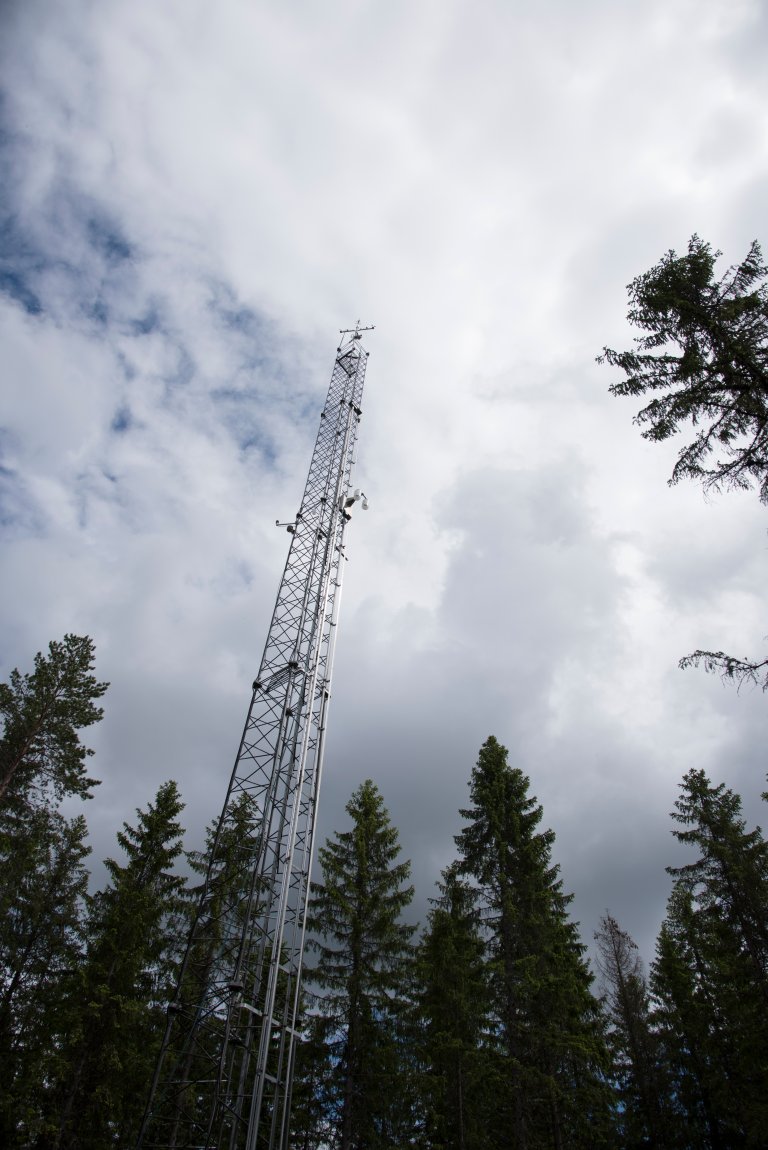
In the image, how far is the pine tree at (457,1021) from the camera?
17.2 metres

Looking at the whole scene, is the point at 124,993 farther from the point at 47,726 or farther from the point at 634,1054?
the point at 634,1054

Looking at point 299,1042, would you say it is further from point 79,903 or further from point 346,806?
point 79,903

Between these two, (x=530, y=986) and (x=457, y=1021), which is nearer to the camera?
(x=530, y=986)

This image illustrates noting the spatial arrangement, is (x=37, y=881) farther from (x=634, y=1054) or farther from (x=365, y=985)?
(x=634, y=1054)

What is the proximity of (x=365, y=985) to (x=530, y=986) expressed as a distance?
4492 millimetres

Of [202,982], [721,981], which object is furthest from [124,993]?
[721,981]

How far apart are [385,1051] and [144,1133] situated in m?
7.04

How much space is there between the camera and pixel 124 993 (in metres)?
18.1

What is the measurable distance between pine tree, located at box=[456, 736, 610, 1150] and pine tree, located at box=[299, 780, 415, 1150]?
8.54 ft

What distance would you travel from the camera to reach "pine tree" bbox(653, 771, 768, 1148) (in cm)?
1692

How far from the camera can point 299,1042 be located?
693 inches

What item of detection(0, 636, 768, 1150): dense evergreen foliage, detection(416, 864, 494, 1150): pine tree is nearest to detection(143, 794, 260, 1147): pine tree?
detection(0, 636, 768, 1150): dense evergreen foliage

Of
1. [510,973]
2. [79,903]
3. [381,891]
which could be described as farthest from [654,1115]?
[79,903]

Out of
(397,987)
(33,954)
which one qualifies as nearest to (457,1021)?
(397,987)
